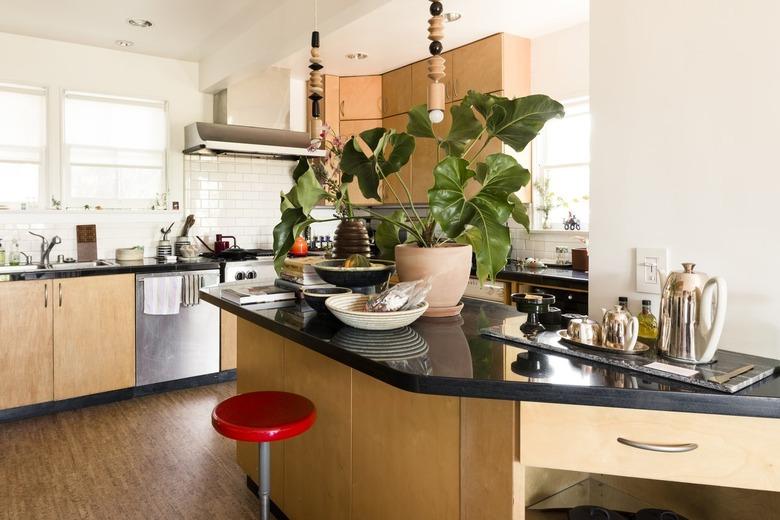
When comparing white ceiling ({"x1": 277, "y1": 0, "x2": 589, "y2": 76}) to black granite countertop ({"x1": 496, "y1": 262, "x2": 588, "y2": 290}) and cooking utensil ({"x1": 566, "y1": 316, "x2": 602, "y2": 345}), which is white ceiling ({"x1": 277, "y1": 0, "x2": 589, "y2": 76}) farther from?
cooking utensil ({"x1": 566, "y1": 316, "x2": 602, "y2": 345})

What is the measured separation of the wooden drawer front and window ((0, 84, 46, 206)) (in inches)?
175

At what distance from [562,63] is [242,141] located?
261 centimetres

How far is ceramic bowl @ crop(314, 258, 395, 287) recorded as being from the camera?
1994 millimetres

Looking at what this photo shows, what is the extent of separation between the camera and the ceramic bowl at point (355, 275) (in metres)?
1.99

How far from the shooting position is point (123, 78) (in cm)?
466

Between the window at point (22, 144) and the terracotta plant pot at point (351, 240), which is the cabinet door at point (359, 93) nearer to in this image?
the window at point (22, 144)

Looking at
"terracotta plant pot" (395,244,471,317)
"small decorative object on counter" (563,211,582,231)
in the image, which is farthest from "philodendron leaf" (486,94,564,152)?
Answer: "small decorative object on counter" (563,211,582,231)

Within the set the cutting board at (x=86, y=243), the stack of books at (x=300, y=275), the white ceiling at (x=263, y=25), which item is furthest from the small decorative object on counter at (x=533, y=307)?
the cutting board at (x=86, y=243)

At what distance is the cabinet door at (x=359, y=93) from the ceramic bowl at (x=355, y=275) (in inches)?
134

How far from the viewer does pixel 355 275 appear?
78.7 inches

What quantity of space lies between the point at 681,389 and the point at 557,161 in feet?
11.4

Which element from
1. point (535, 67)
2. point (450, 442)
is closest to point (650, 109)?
point (450, 442)

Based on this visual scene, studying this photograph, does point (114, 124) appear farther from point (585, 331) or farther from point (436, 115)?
point (585, 331)

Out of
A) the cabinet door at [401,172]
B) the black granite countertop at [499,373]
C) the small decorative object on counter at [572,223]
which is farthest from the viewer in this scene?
the cabinet door at [401,172]
